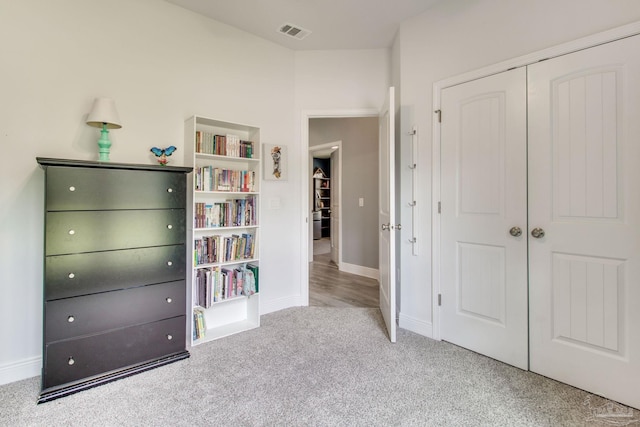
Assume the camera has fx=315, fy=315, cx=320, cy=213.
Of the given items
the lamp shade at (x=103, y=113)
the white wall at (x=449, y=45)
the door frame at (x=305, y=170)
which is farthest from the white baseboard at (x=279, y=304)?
the lamp shade at (x=103, y=113)

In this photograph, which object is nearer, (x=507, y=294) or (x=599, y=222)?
(x=599, y=222)

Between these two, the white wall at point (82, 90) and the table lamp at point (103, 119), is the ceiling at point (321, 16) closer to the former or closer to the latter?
the white wall at point (82, 90)

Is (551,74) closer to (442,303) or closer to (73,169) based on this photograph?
(442,303)

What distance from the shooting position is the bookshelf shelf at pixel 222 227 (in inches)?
98.6

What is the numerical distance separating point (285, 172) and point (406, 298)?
1.69 m

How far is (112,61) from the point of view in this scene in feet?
7.44

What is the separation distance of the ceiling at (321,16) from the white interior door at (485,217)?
89 cm

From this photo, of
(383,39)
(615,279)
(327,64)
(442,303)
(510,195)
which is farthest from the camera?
(327,64)

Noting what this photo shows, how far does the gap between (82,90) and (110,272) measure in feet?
4.14

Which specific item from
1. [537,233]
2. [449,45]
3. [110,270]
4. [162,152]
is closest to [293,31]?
[449,45]

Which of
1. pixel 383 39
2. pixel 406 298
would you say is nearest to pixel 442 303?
pixel 406 298

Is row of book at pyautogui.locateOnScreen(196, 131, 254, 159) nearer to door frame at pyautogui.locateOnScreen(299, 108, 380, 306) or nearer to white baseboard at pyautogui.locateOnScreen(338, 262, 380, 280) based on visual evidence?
door frame at pyautogui.locateOnScreen(299, 108, 380, 306)

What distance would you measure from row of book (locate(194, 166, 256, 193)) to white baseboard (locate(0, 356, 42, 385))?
1515 millimetres

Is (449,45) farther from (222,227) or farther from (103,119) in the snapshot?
(103,119)
